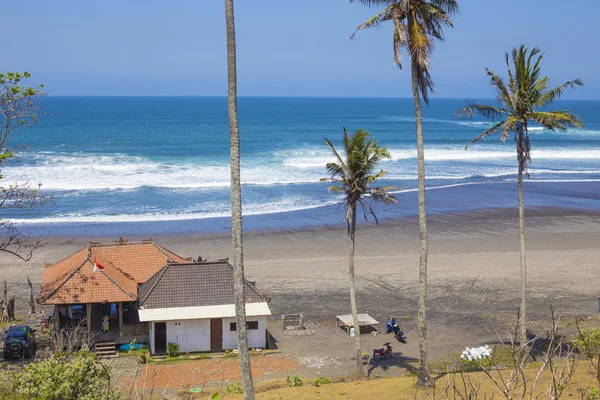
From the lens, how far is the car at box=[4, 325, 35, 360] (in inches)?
977

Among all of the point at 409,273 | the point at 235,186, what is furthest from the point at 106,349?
the point at 409,273

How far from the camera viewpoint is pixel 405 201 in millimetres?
56844

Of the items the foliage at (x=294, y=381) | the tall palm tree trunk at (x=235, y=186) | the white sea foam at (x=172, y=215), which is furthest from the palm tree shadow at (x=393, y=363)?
the white sea foam at (x=172, y=215)

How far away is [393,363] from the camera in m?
24.9

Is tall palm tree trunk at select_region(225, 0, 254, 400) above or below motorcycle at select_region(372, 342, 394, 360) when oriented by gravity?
above

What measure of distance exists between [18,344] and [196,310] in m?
6.26

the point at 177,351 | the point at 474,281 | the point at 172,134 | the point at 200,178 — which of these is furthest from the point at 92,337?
the point at 172,134

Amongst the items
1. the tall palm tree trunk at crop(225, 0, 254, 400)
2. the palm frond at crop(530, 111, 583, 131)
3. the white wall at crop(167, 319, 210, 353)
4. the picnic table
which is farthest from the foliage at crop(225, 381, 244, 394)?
the palm frond at crop(530, 111, 583, 131)

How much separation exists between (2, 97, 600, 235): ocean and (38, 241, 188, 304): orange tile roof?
50.9 ft

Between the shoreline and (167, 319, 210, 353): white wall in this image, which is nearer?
(167, 319, 210, 353): white wall

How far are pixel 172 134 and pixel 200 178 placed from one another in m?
45.6

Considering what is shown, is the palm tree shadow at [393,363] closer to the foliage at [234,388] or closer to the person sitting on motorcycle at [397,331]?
the person sitting on motorcycle at [397,331]

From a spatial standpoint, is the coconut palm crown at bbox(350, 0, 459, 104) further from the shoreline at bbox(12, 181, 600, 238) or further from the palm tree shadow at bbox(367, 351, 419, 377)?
the shoreline at bbox(12, 181, 600, 238)

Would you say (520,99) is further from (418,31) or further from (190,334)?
(190,334)
